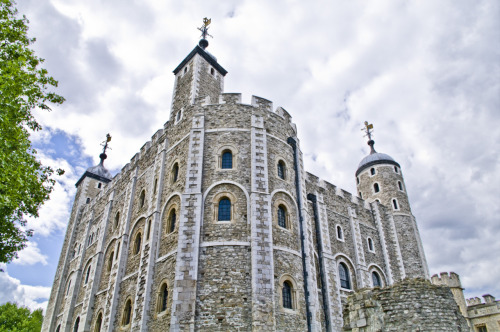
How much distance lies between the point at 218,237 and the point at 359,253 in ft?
41.7

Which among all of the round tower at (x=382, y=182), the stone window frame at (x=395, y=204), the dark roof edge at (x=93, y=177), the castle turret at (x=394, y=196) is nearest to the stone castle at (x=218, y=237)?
the castle turret at (x=394, y=196)

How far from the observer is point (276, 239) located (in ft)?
49.9

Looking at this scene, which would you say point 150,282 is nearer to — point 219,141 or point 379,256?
point 219,141

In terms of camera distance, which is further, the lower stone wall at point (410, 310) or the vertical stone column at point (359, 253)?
the vertical stone column at point (359, 253)

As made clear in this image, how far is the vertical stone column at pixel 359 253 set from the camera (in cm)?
2286

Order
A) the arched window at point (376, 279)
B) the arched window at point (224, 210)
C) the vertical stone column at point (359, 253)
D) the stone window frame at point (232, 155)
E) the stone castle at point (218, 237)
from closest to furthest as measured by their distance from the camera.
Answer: the stone castle at point (218, 237), the arched window at point (224, 210), the stone window frame at point (232, 155), the vertical stone column at point (359, 253), the arched window at point (376, 279)

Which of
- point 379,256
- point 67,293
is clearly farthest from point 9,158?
point 379,256

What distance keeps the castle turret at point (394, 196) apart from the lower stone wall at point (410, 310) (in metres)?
18.3

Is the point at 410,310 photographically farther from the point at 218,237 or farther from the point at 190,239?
the point at 190,239

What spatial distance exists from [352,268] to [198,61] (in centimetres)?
1581

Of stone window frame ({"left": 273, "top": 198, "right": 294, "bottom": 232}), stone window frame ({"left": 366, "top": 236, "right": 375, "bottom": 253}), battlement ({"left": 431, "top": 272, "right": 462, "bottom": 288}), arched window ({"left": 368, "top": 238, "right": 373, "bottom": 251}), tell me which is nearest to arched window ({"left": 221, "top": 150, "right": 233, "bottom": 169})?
stone window frame ({"left": 273, "top": 198, "right": 294, "bottom": 232})

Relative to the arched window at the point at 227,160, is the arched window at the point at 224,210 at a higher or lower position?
lower

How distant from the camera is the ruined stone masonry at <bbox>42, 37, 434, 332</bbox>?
13.8 m

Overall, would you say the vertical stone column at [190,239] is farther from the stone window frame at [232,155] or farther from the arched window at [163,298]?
the arched window at [163,298]
